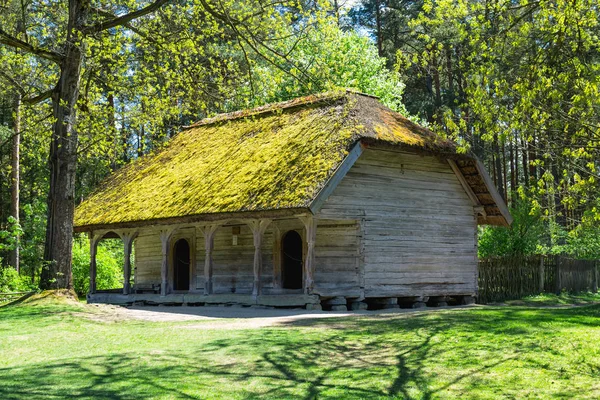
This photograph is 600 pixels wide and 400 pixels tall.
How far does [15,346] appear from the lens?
13.5 m

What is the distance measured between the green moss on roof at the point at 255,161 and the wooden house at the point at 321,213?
2.4 inches

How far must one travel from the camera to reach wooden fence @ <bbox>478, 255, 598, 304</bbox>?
88.5 feet

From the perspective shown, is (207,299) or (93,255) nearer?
(207,299)

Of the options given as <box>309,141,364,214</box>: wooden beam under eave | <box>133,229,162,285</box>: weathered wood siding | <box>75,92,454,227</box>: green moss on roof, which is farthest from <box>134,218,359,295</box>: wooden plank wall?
<box>309,141,364,214</box>: wooden beam under eave

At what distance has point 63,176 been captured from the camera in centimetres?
2084

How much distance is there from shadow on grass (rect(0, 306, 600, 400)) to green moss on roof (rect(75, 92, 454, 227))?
6.45 meters

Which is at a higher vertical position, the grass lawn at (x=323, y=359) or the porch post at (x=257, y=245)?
the porch post at (x=257, y=245)

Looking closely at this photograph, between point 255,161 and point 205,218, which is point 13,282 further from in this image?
point 255,161

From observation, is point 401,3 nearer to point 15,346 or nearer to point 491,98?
point 491,98

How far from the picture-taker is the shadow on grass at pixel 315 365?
30.0 feet

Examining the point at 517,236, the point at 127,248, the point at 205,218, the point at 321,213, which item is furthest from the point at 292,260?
the point at 517,236

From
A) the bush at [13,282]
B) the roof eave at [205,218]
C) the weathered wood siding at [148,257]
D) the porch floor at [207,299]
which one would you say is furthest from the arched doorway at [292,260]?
the bush at [13,282]

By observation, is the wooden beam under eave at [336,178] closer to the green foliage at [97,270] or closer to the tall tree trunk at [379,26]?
the green foliage at [97,270]

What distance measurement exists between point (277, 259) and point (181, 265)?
20.3 ft
